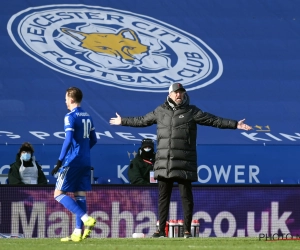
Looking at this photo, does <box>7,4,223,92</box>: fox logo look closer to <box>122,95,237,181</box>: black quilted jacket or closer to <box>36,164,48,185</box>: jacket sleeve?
<box>36,164,48,185</box>: jacket sleeve

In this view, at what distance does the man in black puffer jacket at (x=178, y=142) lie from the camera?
10422mm

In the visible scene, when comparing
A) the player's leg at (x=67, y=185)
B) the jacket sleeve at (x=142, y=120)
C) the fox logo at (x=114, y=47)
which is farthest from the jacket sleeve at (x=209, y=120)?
the fox logo at (x=114, y=47)

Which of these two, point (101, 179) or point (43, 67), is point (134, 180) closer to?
point (101, 179)

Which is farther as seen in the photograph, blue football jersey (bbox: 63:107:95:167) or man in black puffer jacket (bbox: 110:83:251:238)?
man in black puffer jacket (bbox: 110:83:251:238)

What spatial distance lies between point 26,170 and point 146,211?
2645 millimetres

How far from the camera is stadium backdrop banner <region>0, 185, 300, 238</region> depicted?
1233 cm

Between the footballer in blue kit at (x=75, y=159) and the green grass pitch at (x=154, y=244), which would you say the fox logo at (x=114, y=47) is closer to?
the footballer in blue kit at (x=75, y=159)

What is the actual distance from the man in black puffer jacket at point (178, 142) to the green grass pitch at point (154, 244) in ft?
1.80

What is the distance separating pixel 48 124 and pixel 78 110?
6815 mm

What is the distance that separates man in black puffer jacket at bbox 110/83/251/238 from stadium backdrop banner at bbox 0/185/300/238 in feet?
6.51

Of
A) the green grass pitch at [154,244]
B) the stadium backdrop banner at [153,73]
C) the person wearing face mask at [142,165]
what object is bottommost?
the green grass pitch at [154,244]

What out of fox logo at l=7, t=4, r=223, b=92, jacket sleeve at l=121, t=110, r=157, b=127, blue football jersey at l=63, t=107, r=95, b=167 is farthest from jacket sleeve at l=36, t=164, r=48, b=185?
blue football jersey at l=63, t=107, r=95, b=167

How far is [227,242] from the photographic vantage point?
10016 millimetres

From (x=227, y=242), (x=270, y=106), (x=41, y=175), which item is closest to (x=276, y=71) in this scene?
(x=270, y=106)
